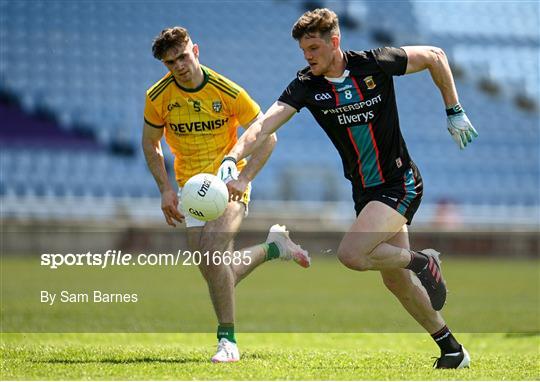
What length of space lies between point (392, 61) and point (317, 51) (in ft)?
1.74

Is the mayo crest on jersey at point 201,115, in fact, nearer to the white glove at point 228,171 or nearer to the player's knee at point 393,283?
the white glove at point 228,171

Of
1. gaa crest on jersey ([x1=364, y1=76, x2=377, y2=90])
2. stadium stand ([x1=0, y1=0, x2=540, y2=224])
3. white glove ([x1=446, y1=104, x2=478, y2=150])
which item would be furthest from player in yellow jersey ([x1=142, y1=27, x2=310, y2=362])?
stadium stand ([x1=0, y1=0, x2=540, y2=224])

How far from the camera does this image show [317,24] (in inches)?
236

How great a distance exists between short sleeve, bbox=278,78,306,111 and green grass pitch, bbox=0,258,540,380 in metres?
1.73

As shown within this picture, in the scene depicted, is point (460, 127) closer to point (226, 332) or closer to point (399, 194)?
point (399, 194)

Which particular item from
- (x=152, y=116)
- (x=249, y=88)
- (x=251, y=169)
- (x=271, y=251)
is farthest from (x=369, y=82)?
(x=249, y=88)

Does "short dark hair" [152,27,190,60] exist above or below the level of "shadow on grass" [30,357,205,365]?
above

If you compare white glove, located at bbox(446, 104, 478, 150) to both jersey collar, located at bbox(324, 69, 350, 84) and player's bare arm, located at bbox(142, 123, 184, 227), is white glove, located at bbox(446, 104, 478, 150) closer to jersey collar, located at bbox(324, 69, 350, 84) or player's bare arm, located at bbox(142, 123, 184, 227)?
jersey collar, located at bbox(324, 69, 350, 84)

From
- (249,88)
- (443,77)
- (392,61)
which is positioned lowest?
(249,88)

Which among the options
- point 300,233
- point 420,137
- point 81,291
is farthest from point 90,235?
point 420,137

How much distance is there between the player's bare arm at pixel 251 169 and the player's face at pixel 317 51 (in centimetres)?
62

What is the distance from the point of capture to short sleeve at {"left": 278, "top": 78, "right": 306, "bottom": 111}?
6266 mm

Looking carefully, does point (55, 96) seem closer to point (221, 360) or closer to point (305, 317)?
point (305, 317)

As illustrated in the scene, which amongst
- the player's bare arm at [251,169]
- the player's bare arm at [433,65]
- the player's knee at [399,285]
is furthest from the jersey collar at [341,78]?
the player's knee at [399,285]
